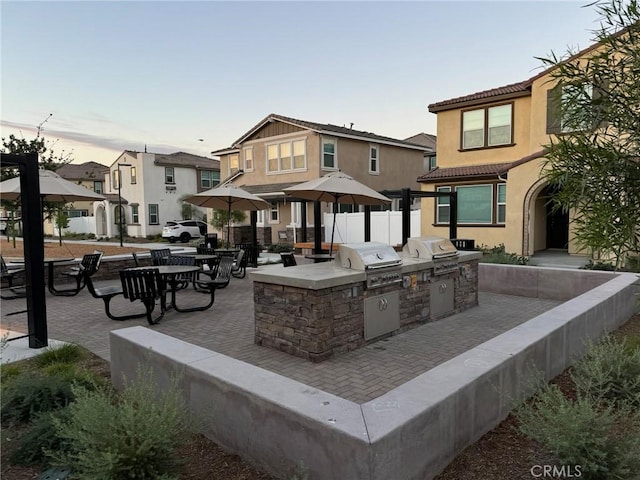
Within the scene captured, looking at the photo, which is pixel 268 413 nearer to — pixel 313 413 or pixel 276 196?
pixel 313 413

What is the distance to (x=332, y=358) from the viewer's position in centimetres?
566

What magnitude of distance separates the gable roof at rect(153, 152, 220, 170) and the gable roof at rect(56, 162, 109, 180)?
11.1 metres

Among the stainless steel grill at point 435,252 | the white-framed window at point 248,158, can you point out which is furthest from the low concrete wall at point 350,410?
the white-framed window at point 248,158

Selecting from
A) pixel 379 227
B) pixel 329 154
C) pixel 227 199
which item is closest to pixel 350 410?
pixel 227 199

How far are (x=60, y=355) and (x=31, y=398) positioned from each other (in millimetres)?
1638

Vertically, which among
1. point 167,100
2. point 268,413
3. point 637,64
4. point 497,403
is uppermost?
point 167,100

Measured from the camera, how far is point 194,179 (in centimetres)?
3841

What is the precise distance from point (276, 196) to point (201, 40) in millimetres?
11160

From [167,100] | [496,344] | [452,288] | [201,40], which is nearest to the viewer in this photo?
[496,344]

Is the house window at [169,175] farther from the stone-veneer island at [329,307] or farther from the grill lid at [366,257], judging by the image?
the grill lid at [366,257]

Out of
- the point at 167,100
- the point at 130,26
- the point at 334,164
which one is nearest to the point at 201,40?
the point at 130,26

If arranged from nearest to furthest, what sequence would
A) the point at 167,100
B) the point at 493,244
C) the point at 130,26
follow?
the point at 130,26, the point at 167,100, the point at 493,244

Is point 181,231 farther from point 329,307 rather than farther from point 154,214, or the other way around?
point 329,307
